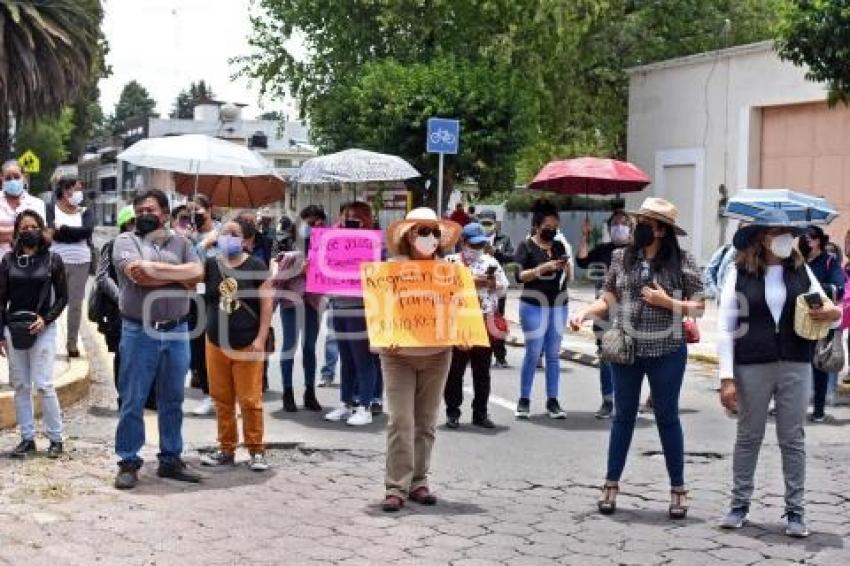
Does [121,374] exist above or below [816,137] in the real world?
below

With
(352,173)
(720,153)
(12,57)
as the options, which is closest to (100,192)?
(12,57)

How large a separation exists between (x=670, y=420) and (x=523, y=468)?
4.96 ft

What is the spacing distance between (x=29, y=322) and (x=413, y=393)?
2679mm

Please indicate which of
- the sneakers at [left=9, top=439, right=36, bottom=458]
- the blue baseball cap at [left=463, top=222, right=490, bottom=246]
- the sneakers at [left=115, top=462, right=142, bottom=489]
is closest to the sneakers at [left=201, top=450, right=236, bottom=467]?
the sneakers at [left=115, top=462, right=142, bottom=489]

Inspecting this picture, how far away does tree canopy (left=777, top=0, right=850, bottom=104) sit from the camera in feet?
45.1

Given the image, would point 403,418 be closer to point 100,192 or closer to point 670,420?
point 670,420

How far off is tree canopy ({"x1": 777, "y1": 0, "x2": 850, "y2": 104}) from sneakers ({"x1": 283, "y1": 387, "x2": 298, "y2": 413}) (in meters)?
7.92

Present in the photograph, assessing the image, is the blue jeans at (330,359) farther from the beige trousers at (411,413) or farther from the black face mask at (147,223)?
the beige trousers at (411,413)

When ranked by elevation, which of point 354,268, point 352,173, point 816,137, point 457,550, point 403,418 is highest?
point 816,137

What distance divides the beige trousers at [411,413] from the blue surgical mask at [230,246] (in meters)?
1.44

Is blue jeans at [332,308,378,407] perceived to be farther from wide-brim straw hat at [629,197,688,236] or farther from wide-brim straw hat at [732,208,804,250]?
wide-brim straw hat at [732,208,804,250]

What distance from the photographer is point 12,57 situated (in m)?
37.2

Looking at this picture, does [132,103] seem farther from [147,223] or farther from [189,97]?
[147,223]

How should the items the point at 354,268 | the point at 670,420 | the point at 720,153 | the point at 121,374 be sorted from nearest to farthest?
the point at 670,420 → the point at 121,374 → the point at 354,268 → the point at 720,153
